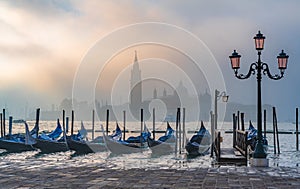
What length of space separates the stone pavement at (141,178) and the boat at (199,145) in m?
13.5

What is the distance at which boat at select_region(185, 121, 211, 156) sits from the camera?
2492cm

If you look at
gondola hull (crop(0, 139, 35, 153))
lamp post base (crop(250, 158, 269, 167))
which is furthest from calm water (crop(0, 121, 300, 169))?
lamp post base (crop(250, 158, 269, 167))

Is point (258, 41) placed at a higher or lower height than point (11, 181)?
higher

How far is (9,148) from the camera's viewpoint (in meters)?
27.2

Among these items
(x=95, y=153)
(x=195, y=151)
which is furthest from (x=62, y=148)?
(x=195, y=151)

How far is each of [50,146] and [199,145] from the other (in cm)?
929

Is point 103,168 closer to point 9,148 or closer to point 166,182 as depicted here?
point 166,182

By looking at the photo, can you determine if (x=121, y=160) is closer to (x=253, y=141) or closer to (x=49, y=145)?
(x=253, y=141)

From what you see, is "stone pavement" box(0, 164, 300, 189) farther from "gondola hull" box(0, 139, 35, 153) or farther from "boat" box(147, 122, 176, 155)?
"gondola hull" box(0, 139, 35, 153)

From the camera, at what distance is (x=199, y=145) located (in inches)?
1013

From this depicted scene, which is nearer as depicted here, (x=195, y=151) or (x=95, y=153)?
(x=195, y=151)

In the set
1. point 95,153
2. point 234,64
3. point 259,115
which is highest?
point 234,64

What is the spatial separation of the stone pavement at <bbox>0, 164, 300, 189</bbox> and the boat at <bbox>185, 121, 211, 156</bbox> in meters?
13.5

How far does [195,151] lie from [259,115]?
12761mm
